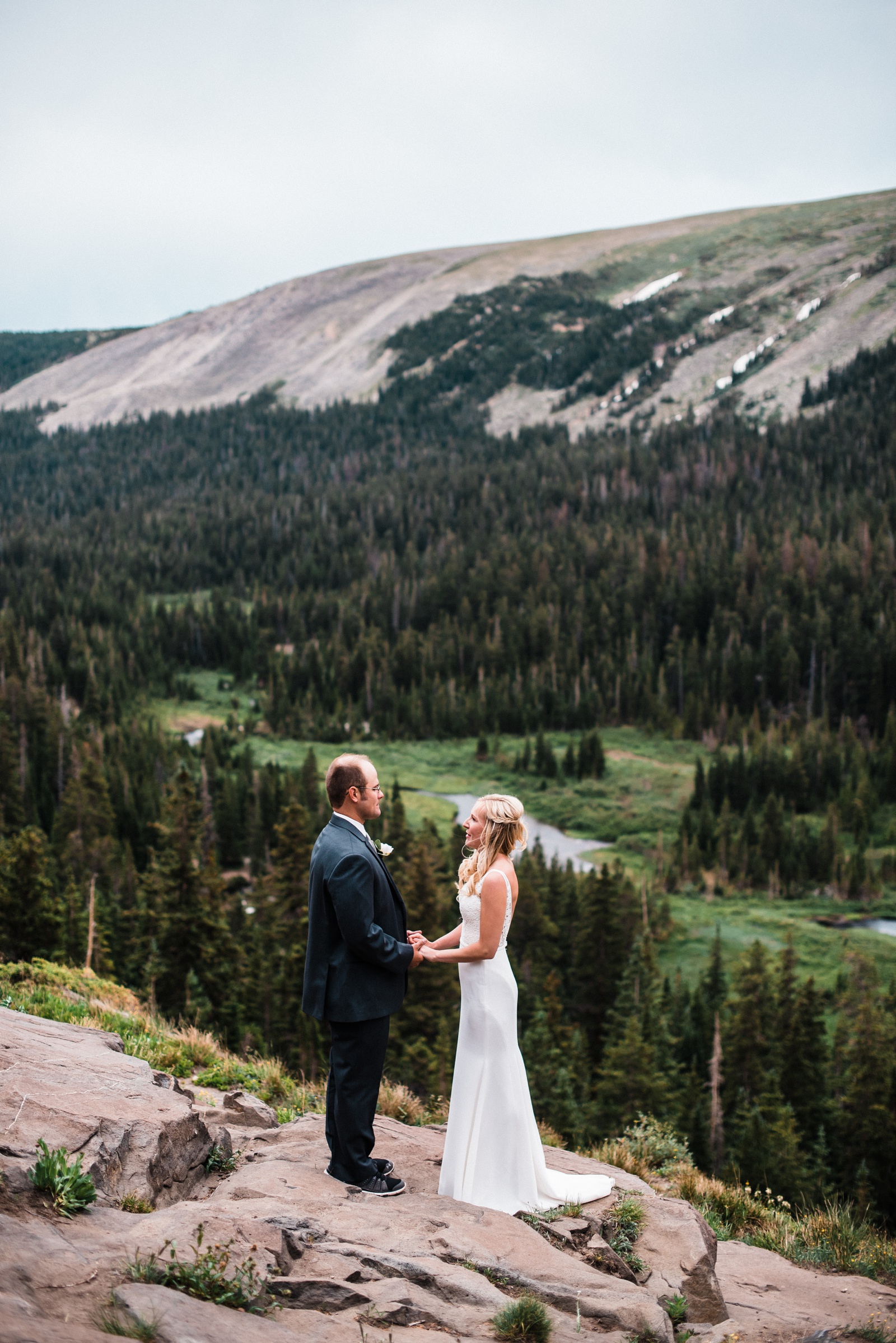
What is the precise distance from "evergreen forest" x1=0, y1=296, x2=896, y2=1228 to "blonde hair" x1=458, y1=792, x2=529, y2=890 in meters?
8.15

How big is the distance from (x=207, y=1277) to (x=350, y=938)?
8.39ft

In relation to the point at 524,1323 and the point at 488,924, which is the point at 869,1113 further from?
the point at 524,1323

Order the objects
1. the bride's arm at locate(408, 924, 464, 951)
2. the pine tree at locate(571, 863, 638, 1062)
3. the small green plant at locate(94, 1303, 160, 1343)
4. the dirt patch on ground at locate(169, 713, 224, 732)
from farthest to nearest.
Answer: the dirt patch on ground at locate(169, 713, 224, 732) < the pine tree at locate(571, 863, 638, 1062) < the bride's arm at locate(408, 924, 464, 951) < the small green plant at locate(94, 1303, 160, 1343)

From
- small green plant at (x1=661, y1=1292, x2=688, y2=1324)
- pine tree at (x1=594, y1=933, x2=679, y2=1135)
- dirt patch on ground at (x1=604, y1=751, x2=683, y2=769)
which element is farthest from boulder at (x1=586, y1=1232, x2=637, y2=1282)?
dirt patch on ground at (x1=604, y1=751, x2=683, y2=769)

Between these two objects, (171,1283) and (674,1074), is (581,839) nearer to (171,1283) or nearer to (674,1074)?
(674,1074)

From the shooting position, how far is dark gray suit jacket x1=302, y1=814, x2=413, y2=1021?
8.09 metres

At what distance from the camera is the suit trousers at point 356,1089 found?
828 centimetres

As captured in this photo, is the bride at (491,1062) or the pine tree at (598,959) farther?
the pine tree at (598,959)

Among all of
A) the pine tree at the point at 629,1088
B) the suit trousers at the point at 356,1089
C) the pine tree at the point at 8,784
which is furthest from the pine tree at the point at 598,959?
the suit trousers at the point at 356,1089

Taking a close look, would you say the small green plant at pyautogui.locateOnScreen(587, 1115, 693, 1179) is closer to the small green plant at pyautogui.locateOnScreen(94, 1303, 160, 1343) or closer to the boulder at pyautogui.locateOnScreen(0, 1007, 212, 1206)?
the boulder at pyautogui.locateOnScreen(0, 1007, 212, 1206)

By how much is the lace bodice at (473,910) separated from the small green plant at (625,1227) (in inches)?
97.2

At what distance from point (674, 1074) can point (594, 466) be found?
463ft

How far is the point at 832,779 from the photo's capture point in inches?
3688

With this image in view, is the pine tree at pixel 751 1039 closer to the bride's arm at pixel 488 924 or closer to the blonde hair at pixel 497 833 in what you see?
the bride's arm at pixel 488 924
